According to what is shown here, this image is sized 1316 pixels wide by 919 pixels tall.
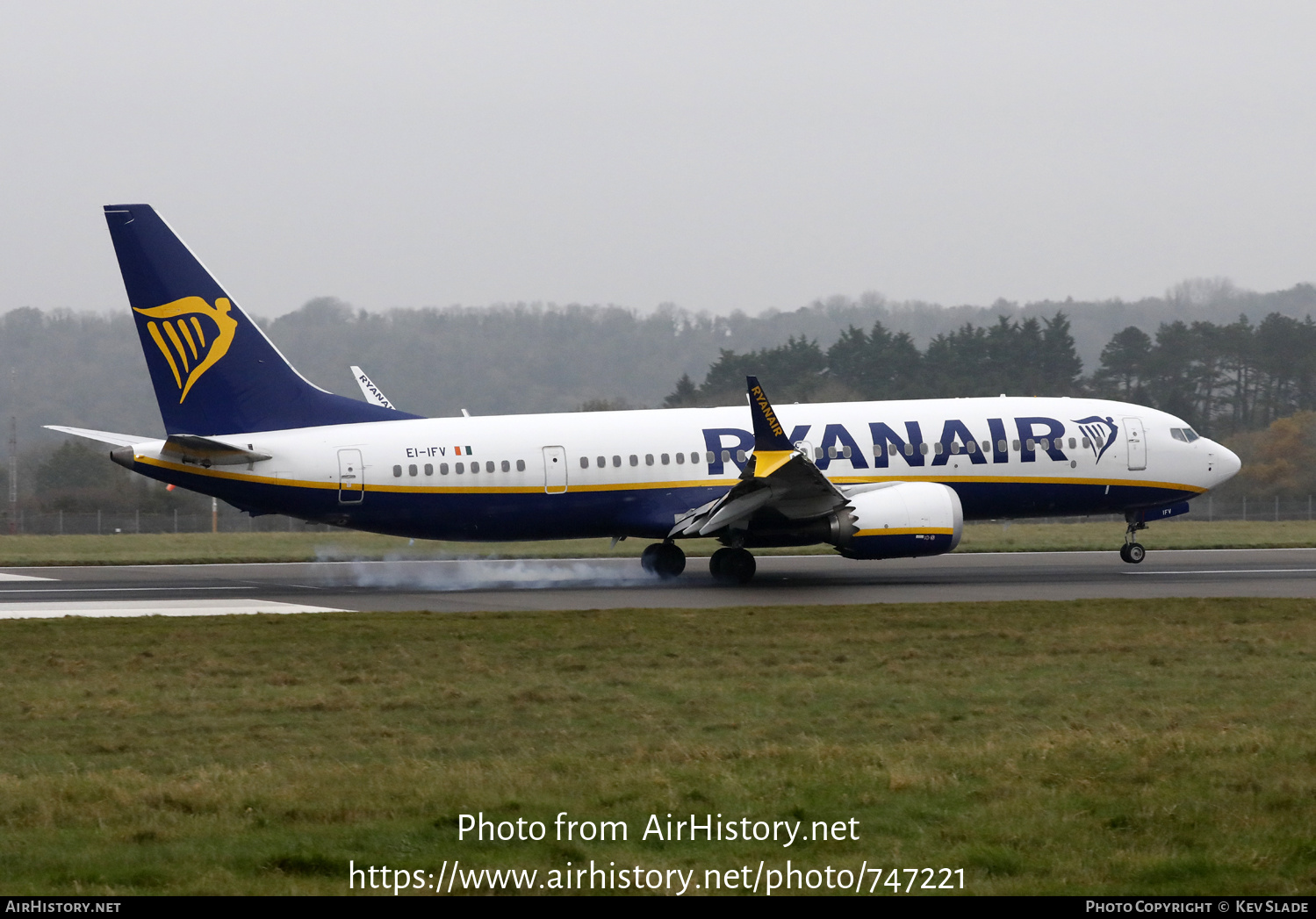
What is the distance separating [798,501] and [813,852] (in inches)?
725

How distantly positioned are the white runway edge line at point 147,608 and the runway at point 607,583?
4cm

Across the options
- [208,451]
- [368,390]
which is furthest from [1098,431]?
[208,451]

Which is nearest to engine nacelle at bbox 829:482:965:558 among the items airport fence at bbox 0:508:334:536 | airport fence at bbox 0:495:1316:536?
airport fence at bbox 0:495:1316:536

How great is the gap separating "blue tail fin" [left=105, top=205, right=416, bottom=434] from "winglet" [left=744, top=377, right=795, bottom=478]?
907 centimetres

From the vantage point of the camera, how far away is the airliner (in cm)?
2648

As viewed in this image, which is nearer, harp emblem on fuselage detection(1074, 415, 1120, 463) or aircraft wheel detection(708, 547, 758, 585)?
aircraft wheel detection(708, 547, 758, 585)

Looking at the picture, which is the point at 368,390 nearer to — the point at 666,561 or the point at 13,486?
the point at 666,561

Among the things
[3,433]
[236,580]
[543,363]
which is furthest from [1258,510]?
[3,433]

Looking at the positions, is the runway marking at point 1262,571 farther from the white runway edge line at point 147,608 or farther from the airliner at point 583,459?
the white runway edge line at point 147,608

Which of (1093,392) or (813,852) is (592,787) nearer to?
(813,852)

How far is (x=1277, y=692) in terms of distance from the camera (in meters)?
14.1

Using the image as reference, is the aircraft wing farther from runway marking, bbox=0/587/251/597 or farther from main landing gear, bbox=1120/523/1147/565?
runway marking, bbox=0/587/251/597

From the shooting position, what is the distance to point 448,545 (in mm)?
42688

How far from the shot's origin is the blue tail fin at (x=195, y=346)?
26.6 m
